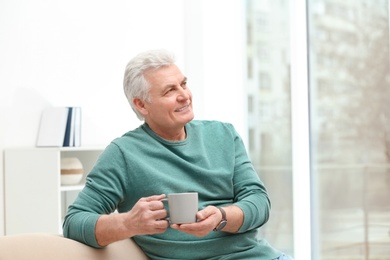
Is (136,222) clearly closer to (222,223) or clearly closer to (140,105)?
(222,223)

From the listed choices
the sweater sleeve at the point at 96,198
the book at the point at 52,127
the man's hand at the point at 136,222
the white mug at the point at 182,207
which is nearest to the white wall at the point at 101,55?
the book at the point at 52,127

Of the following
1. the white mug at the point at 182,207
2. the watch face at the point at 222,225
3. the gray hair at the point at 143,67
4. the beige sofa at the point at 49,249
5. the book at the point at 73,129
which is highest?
the gray hair at the point at 143,67

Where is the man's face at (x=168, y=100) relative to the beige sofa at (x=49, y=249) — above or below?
above

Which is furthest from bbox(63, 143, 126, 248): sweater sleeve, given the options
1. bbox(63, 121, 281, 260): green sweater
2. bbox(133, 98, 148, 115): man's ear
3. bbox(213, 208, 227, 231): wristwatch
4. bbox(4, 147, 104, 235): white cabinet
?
bbox(4, 147, 104, 235): white cabinet

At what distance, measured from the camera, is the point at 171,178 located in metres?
2.13

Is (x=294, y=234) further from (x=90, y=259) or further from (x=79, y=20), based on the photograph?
(x=90, y=259)

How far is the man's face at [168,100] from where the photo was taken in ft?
7.20

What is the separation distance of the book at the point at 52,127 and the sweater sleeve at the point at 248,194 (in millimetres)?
1568

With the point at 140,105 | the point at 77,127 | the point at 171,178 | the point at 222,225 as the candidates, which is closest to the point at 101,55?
the point at 77,127

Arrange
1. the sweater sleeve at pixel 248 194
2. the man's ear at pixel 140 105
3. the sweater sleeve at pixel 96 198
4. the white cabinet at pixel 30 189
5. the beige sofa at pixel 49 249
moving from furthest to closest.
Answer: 1. the white cabinet at pixel 30 189
2. the man's ear at pixel 140 105
3. the sweater sleeve at pixel 248 194
4. the sweater sleeve at pixel 96 198
5. the beige sofa at pixel 49 249

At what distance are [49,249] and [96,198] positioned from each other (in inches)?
8.1

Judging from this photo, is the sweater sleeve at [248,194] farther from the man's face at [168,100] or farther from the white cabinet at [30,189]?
the white cabinet at [30,189]

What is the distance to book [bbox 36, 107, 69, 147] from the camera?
365 cm

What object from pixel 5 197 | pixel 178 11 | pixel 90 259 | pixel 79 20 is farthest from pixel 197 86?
pixel 90 259
